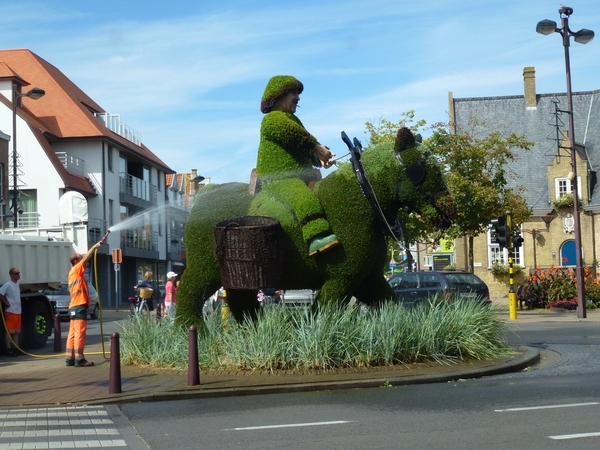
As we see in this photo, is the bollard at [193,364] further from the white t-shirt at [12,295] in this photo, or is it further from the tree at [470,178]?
the tree at [470,178]

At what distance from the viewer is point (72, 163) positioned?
4634 centimetres

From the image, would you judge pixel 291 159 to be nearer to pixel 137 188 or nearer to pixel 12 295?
pixel 12 295

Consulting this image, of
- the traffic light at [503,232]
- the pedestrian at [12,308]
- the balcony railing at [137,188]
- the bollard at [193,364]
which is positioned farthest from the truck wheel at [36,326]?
the balcony railing at [137,188]

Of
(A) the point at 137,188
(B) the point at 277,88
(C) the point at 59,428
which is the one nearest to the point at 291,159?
(B) the point at 277,88

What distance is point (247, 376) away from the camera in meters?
11.6

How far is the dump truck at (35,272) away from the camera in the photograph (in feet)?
59.0

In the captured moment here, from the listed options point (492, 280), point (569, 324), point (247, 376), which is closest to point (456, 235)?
point (569, 324)

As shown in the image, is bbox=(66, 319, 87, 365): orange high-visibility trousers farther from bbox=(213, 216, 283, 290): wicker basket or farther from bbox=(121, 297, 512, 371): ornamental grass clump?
bbox=(213, 216, 283, 290): wicker basket

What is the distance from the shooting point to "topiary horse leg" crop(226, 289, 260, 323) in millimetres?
13594

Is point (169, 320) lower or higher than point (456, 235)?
lower

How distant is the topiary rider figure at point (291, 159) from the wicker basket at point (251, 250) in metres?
0.48

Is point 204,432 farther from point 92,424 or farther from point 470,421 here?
point 470,421

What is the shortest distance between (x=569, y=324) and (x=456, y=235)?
33.8 ft

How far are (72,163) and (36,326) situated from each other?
28.6 metres
